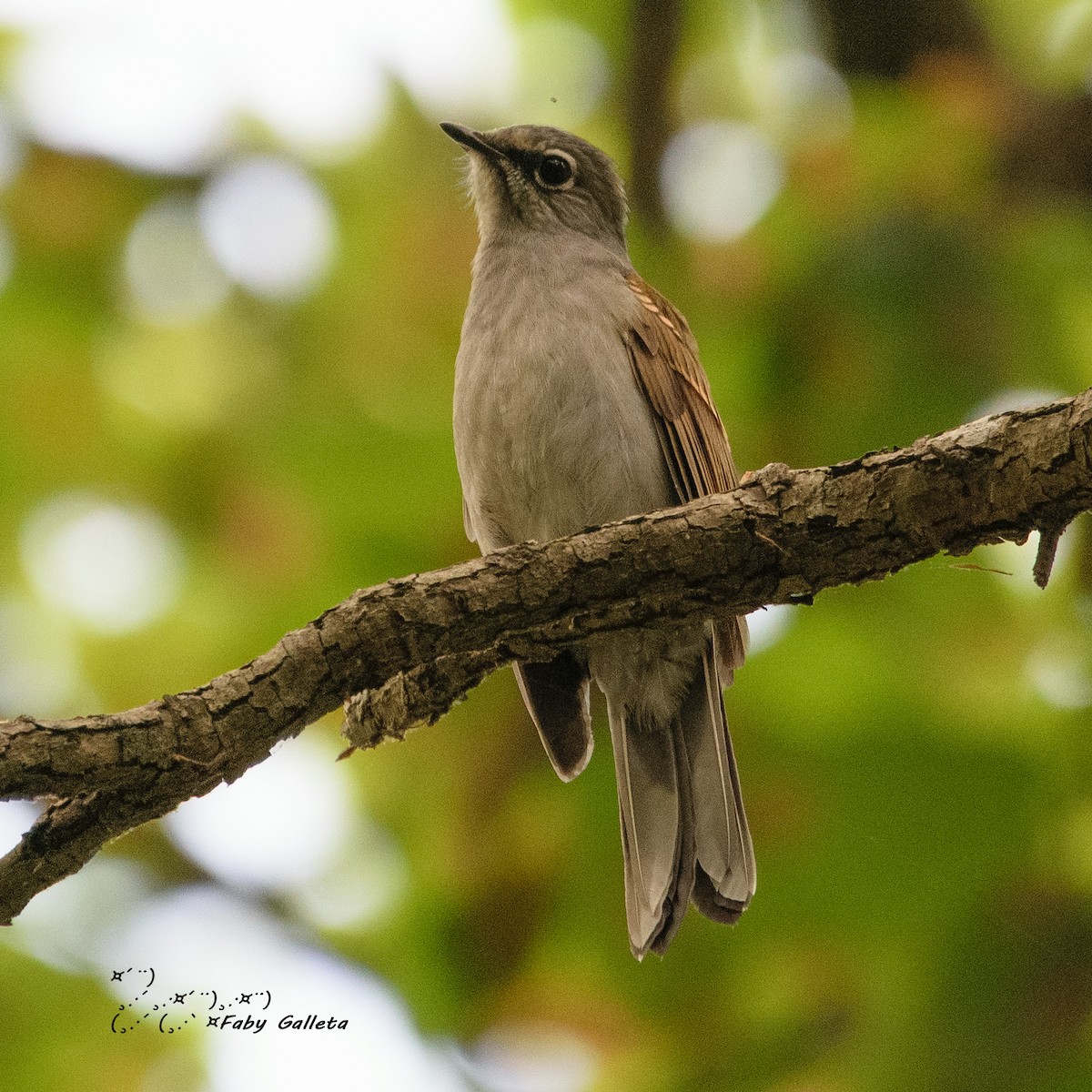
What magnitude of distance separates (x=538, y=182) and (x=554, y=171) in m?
0.12

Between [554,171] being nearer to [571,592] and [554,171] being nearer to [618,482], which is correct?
[618,482]

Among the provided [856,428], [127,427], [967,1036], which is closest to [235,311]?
[127,427]

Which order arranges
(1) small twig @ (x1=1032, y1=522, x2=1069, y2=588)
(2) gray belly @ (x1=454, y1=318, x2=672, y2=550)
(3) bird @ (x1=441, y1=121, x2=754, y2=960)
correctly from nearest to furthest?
(1) small twig @ (x1=1032, y1=522, x2=1069, y2=588)
(3) bird @ (x1=441, y1=121, x2=754, y2=960)
(2) gray belly @ (x1=454, y1=318, x2=672, y2=550)

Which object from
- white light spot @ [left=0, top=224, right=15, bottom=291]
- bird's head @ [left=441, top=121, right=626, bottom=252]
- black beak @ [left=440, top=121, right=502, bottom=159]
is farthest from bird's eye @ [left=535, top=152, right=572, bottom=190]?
white light spot @ [left=0, top=224, right=15, bottom=291]

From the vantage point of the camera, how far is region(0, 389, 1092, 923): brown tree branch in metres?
3.36

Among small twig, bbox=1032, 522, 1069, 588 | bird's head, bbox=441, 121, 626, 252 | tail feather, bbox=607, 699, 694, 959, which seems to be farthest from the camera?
bird's head, bbox=441, 121, 626, 252

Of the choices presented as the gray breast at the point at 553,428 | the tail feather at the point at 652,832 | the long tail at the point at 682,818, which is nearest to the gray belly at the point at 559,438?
the gray breast at the point at 553,428

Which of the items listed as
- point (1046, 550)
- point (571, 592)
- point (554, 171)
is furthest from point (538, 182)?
point (1046, 550)

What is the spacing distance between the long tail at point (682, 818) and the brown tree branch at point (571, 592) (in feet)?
4.77

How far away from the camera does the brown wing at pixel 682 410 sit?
5.52m

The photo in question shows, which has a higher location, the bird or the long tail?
the bird

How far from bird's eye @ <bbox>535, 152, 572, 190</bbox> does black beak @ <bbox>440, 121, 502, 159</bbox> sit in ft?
0.82

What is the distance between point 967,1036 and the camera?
4957 millimetres

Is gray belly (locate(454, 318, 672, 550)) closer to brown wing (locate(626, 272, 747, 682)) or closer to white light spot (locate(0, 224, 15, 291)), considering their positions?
brown wing (locate(626, 272, 747, 682))
